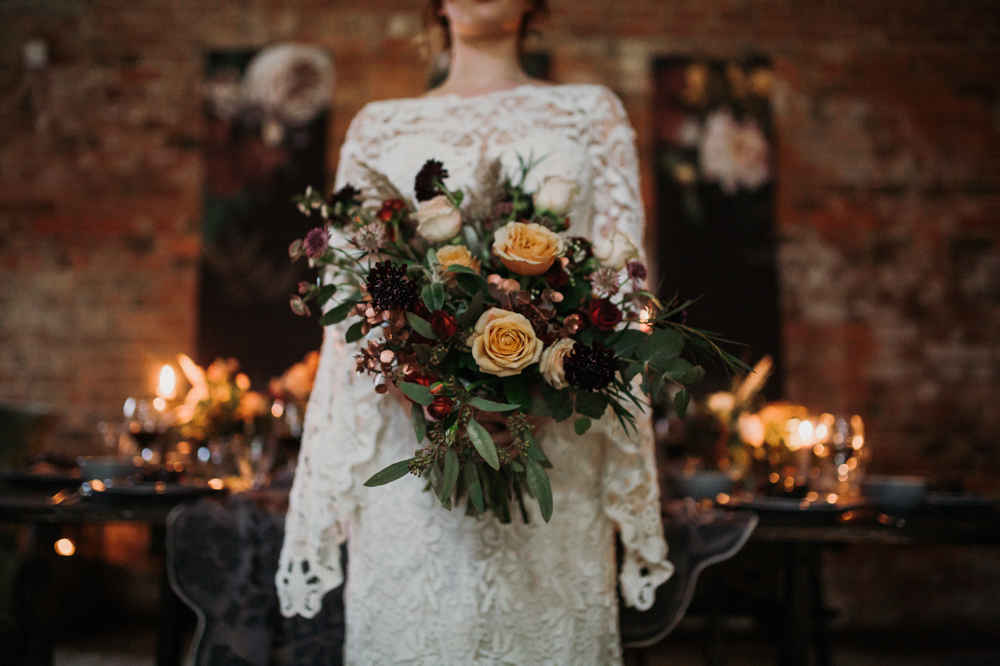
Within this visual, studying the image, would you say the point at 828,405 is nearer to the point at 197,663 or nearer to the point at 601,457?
the point at 601,457

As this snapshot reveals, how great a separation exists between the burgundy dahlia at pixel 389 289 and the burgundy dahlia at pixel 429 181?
0.17 m

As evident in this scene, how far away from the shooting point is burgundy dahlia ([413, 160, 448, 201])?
3.93 feet

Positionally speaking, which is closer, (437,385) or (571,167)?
(437,385)

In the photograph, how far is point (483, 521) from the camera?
4.23ft

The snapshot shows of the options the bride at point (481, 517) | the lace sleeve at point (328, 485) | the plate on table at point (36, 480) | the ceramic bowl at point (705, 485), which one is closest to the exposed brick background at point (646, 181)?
the plate on table at point (36, 480)

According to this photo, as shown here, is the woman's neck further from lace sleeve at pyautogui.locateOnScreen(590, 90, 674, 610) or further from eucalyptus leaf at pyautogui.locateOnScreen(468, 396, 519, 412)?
eucalyptus leaf at pyautogui.locateOnScreen(468, 396, 519, 412)

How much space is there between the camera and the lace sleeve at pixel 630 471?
1360 millimetres

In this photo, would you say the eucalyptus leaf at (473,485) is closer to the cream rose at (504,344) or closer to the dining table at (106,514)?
the cream rose at (504,344)

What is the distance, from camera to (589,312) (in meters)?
1.13

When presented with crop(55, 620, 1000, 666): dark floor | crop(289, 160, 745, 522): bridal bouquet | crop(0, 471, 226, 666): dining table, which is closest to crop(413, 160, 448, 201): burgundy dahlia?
crop(289, 160, 745, 522): bridal bouquet

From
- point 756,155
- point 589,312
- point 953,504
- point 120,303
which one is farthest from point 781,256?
point 120,303

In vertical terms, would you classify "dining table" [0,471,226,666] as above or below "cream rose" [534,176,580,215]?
below

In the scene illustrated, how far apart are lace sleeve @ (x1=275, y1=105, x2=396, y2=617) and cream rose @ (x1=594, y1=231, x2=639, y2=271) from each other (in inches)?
19.2

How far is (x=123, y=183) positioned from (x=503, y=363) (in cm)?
355
